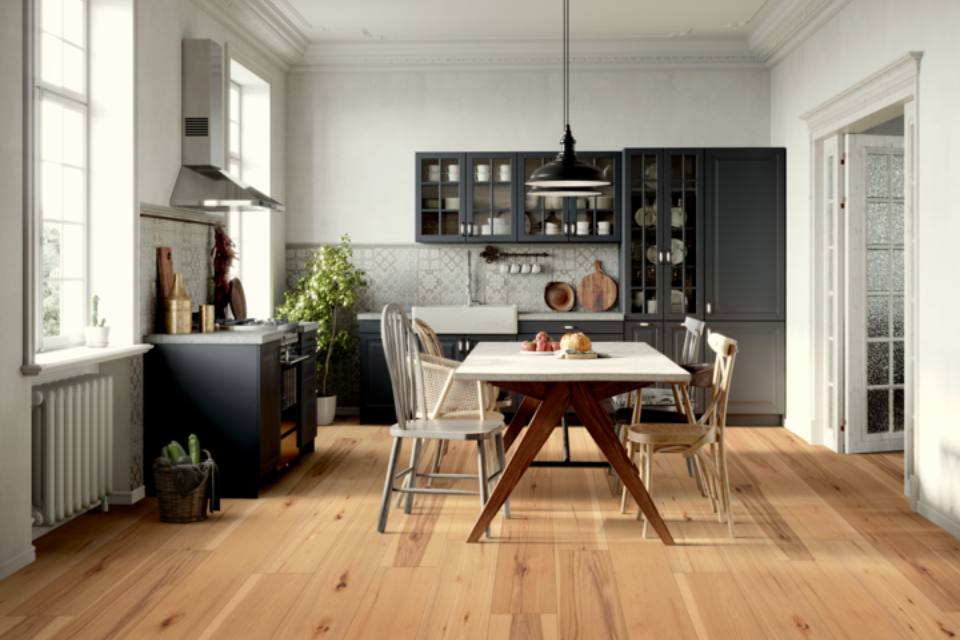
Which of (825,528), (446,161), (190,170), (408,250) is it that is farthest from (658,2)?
(825,528)

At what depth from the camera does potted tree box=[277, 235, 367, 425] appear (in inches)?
301

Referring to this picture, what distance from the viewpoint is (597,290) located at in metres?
8.15

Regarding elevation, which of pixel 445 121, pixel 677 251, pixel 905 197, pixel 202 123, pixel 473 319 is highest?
pixel 445 121

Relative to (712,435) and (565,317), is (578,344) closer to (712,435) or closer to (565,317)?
(712,435)

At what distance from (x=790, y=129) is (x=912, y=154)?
2410 mm

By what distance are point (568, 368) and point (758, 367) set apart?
3.67 m

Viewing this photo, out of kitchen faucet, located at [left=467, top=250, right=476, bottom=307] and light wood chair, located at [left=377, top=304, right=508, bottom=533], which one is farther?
kitchen faucet, located at [left=467, top=250, right=476, bottom=307]

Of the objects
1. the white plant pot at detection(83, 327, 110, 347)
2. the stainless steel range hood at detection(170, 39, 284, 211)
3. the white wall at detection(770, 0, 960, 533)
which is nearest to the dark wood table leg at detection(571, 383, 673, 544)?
the white wall at detection(770, 0, 960, 533)

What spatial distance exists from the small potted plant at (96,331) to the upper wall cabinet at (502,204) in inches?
136

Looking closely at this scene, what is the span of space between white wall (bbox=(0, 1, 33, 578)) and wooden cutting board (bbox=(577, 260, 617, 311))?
502 centimetres

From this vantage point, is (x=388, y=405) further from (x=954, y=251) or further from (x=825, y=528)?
(x=954, y=251)

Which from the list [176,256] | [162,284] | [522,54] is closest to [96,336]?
[162,284]

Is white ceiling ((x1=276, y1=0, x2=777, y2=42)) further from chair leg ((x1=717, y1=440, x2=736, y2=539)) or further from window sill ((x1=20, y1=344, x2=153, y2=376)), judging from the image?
chair leg ((x1=717, y1=440, x2=736, y2=539))

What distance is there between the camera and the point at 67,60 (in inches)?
194
